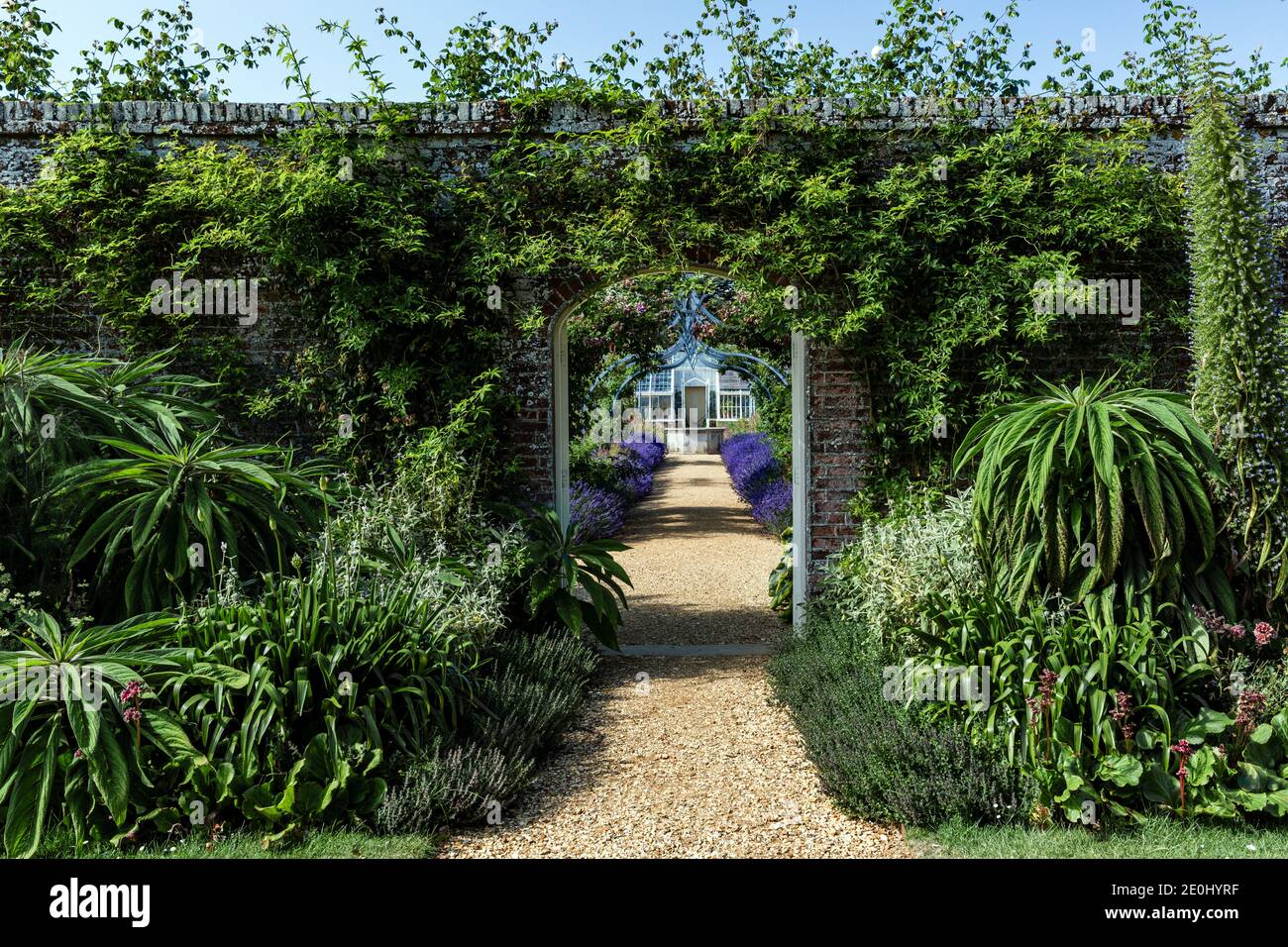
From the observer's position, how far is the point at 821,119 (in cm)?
610

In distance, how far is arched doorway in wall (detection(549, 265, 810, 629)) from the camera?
20.5 ft

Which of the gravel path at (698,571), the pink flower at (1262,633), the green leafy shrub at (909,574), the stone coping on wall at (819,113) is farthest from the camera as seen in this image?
the gravel path at (698,571)

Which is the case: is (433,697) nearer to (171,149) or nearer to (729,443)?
(171,149)

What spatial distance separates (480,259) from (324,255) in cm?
99

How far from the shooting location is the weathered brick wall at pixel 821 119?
6.10 m

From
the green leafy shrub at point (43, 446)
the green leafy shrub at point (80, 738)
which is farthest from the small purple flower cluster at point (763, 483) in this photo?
the green leafy shrub at point (80, 738)

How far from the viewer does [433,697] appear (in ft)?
13.4

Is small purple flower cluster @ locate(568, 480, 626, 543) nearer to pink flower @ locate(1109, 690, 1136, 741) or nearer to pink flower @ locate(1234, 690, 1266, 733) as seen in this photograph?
pink flower @ locate(1109, 690, 1136, 741)

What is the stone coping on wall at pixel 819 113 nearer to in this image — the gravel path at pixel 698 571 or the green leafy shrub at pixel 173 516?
the green leafy shrub at pixel 173 516

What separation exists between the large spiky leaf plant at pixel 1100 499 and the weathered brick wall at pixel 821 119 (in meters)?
1.76

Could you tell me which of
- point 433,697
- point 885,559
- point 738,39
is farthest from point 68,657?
point 738,39

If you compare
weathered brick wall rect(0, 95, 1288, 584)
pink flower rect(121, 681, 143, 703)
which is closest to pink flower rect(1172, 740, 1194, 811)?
weathered brick wall rect(0, 95, 1288, 584)

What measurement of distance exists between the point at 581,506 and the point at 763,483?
16.5ft

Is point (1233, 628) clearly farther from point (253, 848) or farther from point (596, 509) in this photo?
point (596, 509)
